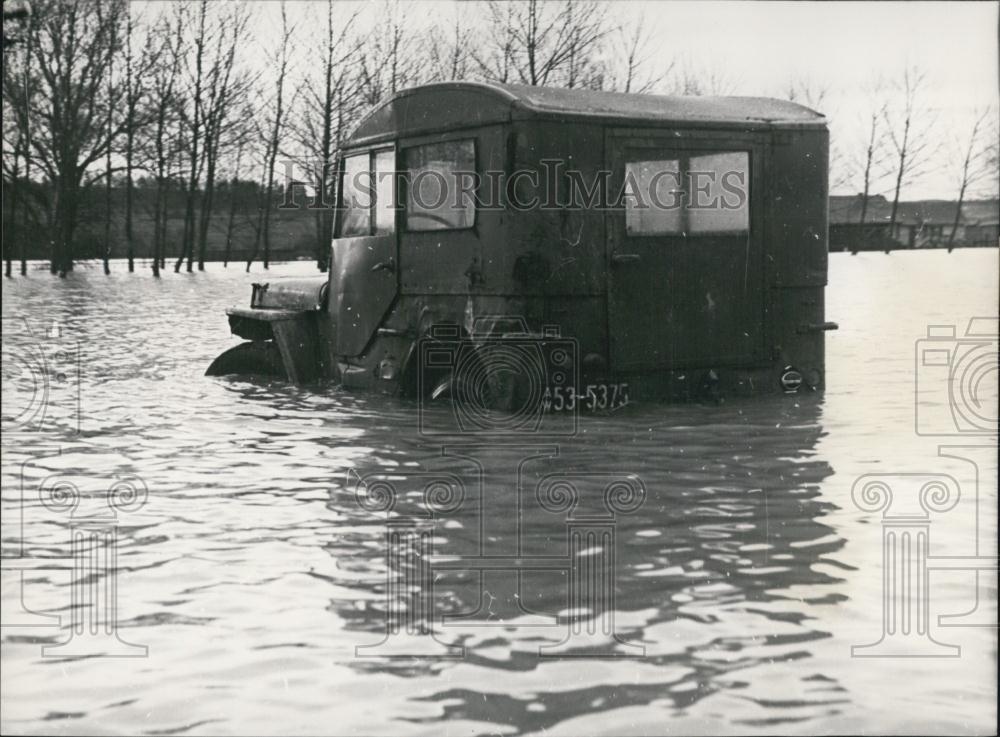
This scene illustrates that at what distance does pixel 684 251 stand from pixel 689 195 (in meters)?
0.43

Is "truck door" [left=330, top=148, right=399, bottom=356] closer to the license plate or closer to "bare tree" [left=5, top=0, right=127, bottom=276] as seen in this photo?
the license plate

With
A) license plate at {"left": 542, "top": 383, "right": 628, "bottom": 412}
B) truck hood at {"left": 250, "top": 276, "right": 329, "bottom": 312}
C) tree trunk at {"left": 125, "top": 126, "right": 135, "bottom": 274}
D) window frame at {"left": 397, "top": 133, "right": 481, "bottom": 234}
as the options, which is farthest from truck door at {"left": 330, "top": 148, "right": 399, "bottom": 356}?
tree trunk at {"left": 125, "top": 126, "right": 135, "bottom": 274}

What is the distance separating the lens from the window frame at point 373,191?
34.8 ft

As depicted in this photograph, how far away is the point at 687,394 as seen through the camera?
10.3 metres

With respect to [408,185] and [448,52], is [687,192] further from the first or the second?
[448,52]

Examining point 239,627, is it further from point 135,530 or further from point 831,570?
point 831,570

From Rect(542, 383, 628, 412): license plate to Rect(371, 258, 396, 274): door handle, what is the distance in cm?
177

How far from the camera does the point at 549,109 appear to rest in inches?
376

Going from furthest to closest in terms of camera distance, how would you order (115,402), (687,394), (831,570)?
(115,402)
(687,394)
(831,570)

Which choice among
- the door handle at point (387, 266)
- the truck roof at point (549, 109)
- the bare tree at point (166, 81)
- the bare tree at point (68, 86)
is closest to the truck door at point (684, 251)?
the truck roof at point (549, 109)

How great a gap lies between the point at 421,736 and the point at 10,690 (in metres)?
1.25

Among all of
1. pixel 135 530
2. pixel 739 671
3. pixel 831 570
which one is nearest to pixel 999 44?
pixel 739 671

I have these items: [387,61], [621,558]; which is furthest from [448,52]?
[621,558]

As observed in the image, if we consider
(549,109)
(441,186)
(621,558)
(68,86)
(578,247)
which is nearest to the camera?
(621,558)
